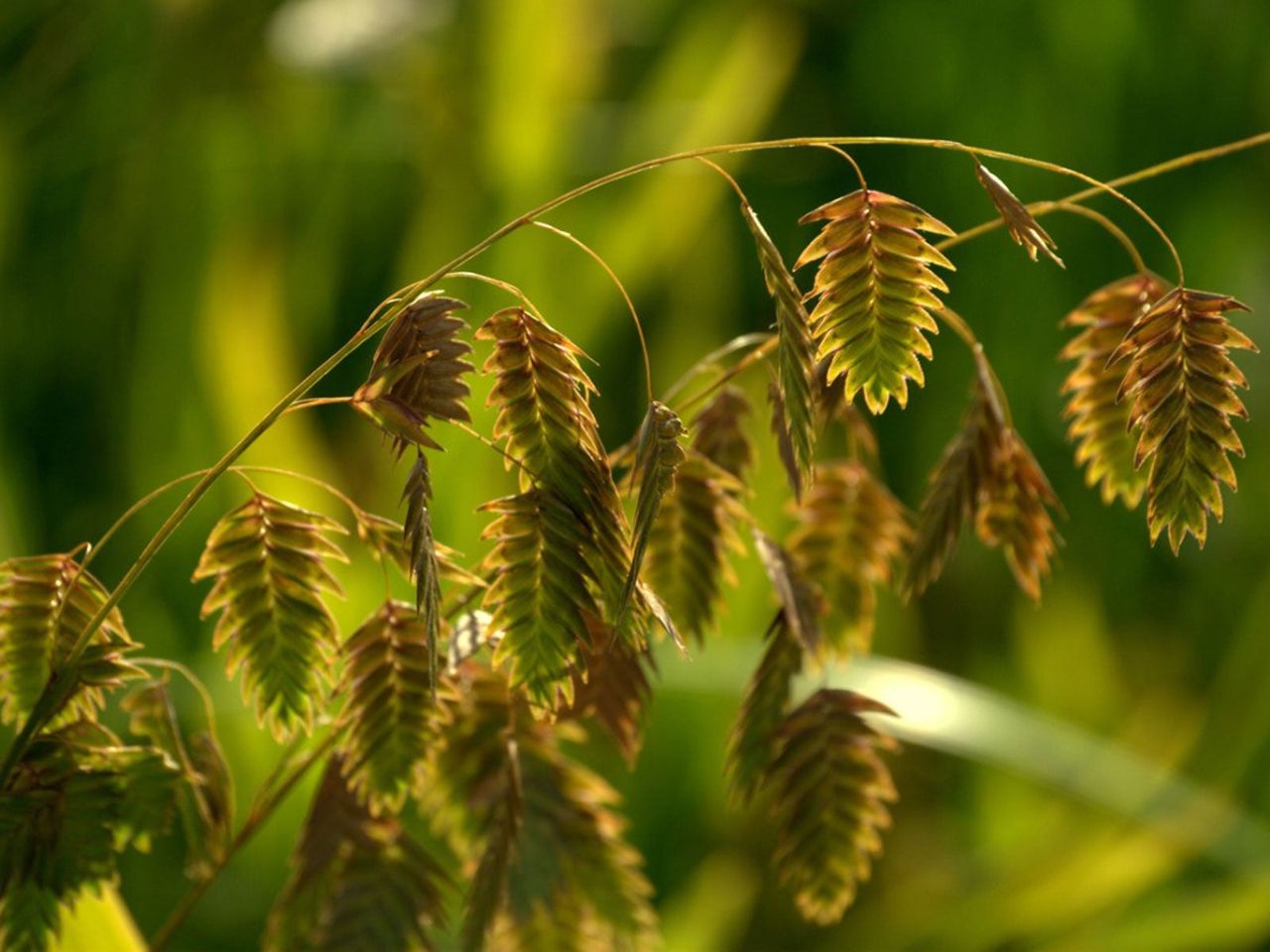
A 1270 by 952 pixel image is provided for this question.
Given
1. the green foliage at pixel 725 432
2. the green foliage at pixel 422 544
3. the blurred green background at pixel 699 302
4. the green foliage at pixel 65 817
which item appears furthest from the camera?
the blurred green background at pixel 699 302

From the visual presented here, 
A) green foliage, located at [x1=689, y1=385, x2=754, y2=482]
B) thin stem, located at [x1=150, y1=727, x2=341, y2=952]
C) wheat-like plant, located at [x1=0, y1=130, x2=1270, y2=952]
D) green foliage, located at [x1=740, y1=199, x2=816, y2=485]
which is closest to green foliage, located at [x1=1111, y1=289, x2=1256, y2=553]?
wheat-like plant, located at [x1=0, y1=130, x2=1270, y2=952]

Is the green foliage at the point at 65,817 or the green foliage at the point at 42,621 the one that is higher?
the green foliage at the point at 42,621

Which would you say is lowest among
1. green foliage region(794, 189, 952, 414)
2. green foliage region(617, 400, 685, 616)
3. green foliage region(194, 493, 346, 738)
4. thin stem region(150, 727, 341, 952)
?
thin stem region(150, 727, 341, 952)

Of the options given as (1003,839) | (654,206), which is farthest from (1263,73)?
(1003,839)

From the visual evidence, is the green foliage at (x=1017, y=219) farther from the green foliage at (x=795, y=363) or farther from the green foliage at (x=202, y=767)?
the green foliage at (x=202, y=767)

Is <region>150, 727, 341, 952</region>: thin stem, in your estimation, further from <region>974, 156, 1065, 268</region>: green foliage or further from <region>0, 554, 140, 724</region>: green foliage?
<region>974, 156, 1065, 268</region>: green foliage

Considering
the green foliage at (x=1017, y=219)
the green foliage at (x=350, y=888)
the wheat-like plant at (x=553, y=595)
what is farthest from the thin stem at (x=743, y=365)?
the green foliage at (x=350, y=888)
